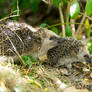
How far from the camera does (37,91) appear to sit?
3.40 meters

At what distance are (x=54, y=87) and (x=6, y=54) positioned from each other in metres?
1.48

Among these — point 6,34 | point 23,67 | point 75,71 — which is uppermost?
point 6,34

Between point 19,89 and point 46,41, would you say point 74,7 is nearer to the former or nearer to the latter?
point 46,41

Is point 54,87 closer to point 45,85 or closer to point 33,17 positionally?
point 45,85

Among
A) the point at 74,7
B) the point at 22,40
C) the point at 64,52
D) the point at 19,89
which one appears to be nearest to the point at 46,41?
the point at 64,52

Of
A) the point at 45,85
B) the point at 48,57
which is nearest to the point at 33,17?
the point at 48,57

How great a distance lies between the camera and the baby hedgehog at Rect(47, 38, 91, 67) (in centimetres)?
536

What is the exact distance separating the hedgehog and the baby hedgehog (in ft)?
0.57

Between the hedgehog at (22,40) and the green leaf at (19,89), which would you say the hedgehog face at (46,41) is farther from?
the green leaf at (19,89)

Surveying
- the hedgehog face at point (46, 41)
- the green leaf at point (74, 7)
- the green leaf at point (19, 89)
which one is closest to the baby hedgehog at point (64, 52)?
the hedgehog face at point (46, 41)

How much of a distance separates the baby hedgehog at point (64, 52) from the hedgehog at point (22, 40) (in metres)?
0.17

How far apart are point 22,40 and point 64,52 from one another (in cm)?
105

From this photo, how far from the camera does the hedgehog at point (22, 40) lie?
4758 mm

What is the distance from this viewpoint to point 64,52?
539 cm
